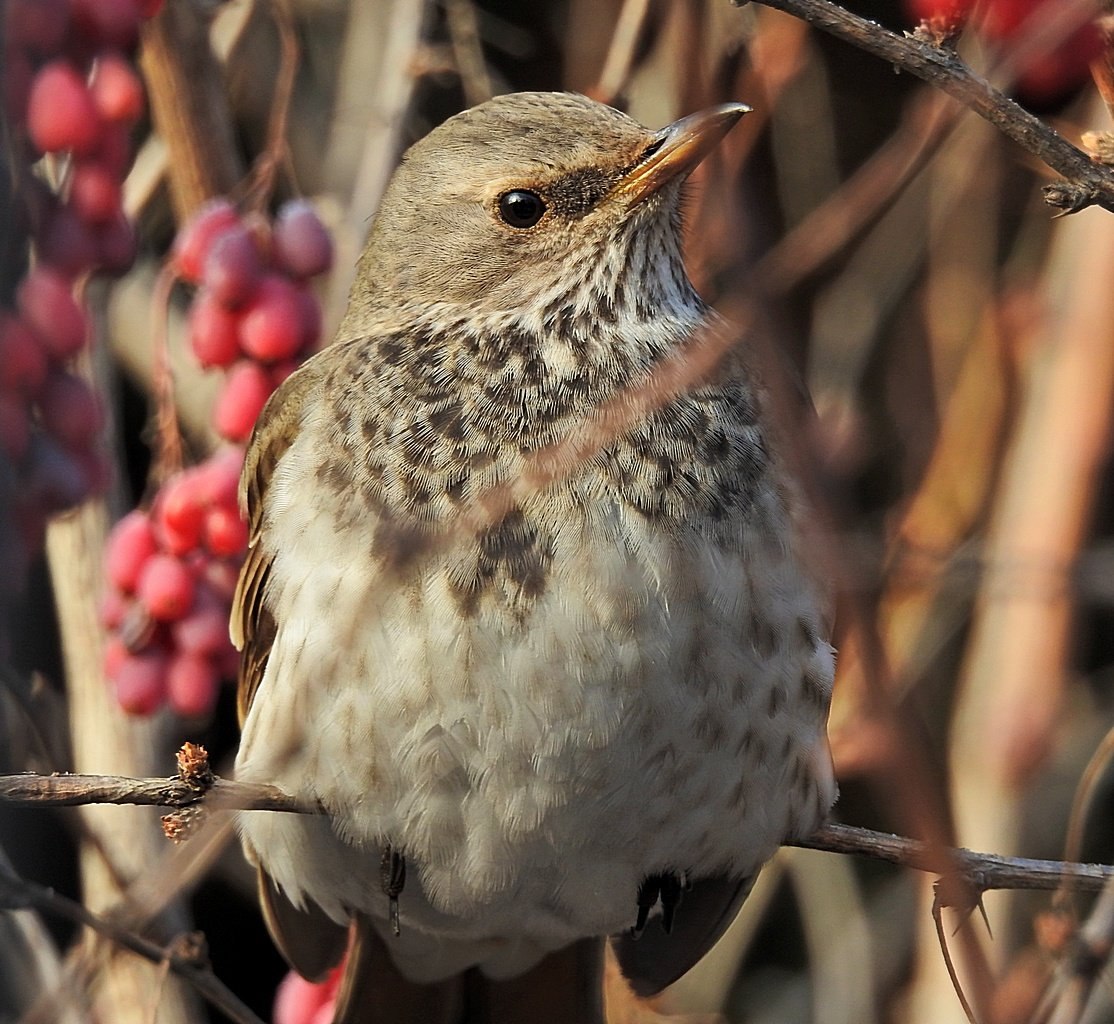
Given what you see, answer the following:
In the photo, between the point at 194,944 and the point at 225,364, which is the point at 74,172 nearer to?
the point at 225,364

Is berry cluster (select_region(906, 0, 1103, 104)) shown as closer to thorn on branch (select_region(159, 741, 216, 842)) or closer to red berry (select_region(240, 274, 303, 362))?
red berry (select_region(240, 274, 303, 362))

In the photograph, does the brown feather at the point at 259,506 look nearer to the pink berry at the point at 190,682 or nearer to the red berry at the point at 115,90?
the pink berry at the point at 190,682

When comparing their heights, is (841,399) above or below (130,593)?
above

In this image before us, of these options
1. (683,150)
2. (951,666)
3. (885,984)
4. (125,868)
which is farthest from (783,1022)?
(683,150)

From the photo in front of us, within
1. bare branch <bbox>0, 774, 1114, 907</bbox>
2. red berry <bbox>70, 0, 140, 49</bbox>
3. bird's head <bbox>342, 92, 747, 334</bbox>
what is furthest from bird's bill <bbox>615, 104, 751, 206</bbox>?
bare branch <bbox>0, 774, 1114, 907</bbox>

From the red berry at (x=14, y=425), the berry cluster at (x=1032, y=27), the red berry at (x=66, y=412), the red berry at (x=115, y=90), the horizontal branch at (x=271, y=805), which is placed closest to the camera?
the horizontal branch at (x=271, y=805)

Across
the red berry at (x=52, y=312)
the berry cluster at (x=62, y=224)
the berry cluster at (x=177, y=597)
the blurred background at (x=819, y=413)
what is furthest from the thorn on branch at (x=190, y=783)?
the red berry at (x=52, y=312)
